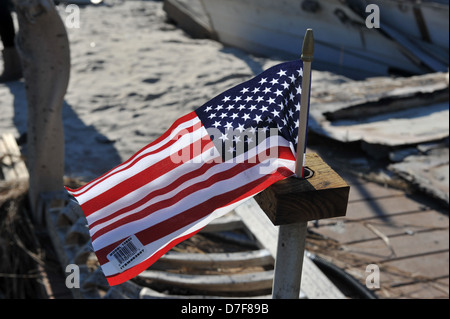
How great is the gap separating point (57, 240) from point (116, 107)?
334 centimetres

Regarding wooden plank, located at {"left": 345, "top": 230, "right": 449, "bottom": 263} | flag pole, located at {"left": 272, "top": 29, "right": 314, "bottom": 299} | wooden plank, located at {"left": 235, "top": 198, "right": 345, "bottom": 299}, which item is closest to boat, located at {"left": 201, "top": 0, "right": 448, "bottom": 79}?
wooden plank, located at {"left": 345, "top": 230, "right": 449, "bottom": 263}

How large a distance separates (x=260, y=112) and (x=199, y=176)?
0.30 m

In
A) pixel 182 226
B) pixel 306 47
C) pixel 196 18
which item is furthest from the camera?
pixel 196 18

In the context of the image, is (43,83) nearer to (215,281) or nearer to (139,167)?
(215,281)

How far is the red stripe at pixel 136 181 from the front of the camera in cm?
212

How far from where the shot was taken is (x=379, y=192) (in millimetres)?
4891

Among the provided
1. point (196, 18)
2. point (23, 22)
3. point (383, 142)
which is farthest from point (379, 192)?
point (196, 18)

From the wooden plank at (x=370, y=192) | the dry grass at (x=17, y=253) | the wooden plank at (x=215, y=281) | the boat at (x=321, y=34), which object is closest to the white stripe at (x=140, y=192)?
the wooden plank at (x=215, y=281)

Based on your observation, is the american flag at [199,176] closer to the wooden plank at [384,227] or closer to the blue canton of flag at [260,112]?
the blue canton of flag at [260,112]

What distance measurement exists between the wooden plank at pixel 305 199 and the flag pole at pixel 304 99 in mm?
55

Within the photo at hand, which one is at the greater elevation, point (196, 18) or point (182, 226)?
point (182, 226)

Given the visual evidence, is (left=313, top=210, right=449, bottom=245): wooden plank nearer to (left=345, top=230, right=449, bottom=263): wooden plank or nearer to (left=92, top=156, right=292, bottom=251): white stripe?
(left=345, top=230, right=449, bottom=263): wooden plank

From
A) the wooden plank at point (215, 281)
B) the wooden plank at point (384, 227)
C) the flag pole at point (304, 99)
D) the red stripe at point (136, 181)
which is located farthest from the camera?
the wooden plank at point (384, 227)

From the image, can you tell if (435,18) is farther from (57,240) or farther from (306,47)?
(306,47)
